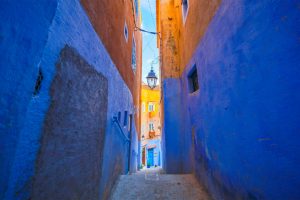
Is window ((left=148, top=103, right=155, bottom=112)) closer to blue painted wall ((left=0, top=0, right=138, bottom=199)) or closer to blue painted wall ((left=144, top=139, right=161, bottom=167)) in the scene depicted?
blue painted wall ((left=144, top=139, right=161, bottom=167))

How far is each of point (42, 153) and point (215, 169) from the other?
305cm

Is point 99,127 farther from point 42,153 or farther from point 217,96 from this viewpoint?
point 217,96

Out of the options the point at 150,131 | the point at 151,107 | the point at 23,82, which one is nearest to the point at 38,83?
the point at 23,82

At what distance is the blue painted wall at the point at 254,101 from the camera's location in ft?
5.32

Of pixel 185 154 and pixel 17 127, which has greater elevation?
pixel 17 127

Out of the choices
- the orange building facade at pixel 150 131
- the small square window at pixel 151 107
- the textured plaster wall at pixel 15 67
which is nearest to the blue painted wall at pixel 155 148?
the orange building facade at pixel 150 131

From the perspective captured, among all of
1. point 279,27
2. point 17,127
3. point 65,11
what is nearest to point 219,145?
point 279,27

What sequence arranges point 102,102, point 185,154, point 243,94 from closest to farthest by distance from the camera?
point 243,94, point 102,102, point 185,154

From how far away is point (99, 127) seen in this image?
3.20 metres

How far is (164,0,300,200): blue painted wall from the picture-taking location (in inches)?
63.8

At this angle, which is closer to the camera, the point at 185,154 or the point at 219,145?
the point at 219,145

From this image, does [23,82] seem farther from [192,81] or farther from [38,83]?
[192,81]

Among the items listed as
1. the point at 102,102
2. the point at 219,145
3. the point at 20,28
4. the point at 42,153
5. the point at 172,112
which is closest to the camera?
the point at 20,28

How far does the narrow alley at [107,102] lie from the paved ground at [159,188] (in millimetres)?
33
